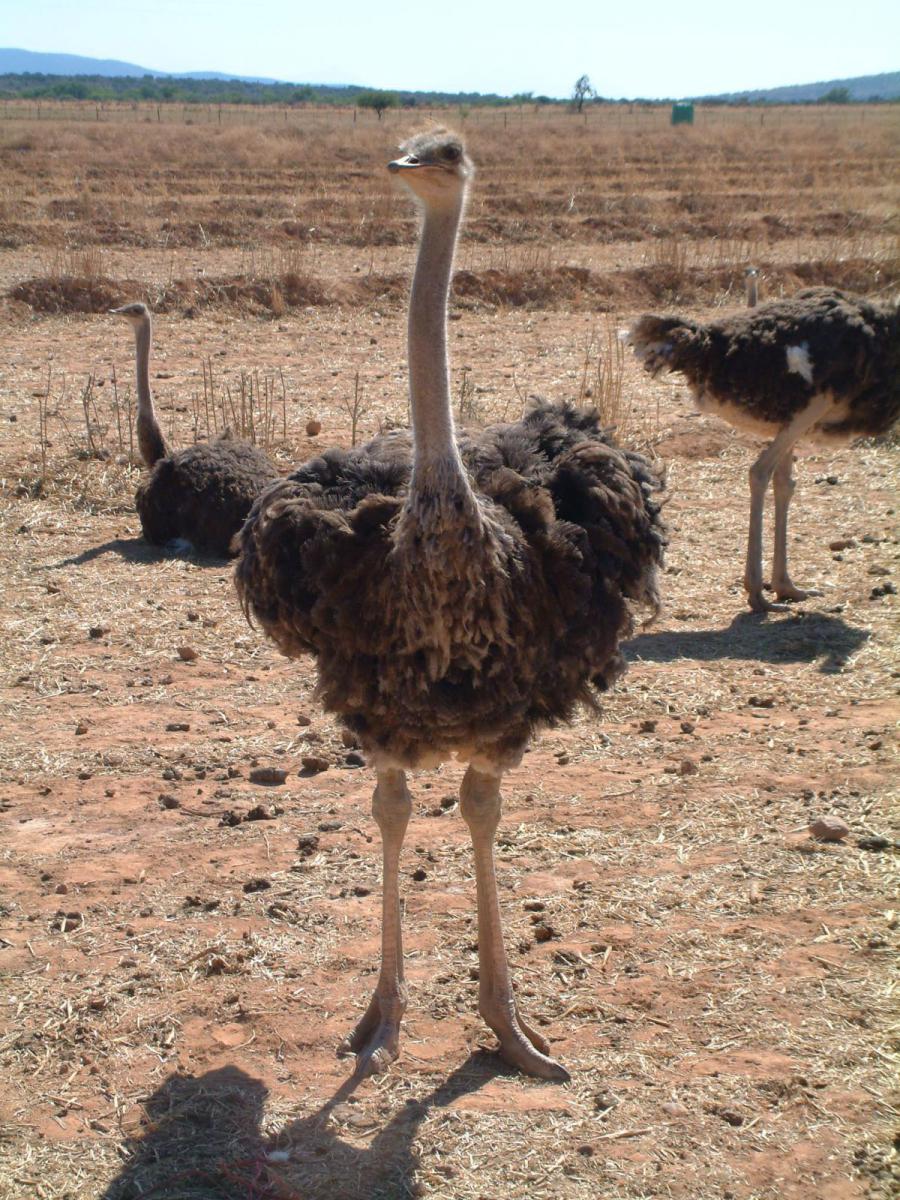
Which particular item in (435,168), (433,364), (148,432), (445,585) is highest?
(435,168)

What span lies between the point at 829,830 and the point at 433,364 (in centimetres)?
233

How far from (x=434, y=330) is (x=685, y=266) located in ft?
48.8

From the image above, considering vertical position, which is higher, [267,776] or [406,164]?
[406,164]

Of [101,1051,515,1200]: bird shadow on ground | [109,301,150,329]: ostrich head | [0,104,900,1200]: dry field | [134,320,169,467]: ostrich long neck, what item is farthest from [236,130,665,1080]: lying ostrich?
[109,301,150,329]: ostrich head

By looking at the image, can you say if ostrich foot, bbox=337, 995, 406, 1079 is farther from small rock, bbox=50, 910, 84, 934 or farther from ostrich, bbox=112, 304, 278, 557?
ostrich, bbox=112, 304, 278, 557

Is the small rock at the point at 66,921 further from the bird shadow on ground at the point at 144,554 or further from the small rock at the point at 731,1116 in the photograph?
the bird shadow on ground at the point at 144,554

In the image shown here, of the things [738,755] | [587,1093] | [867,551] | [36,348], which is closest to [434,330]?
[587,1093]

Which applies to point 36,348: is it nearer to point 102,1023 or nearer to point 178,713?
point 178,713

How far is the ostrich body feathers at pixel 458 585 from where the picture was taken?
10.5 ft

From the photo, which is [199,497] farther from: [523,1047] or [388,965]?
[523,1047]

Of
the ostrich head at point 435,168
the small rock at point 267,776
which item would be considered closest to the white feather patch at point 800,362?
the small rock at point 267,776

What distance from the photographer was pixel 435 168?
3314mm

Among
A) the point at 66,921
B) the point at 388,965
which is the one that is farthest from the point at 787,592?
A: the point at 66,921

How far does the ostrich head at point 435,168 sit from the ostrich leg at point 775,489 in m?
3.80
